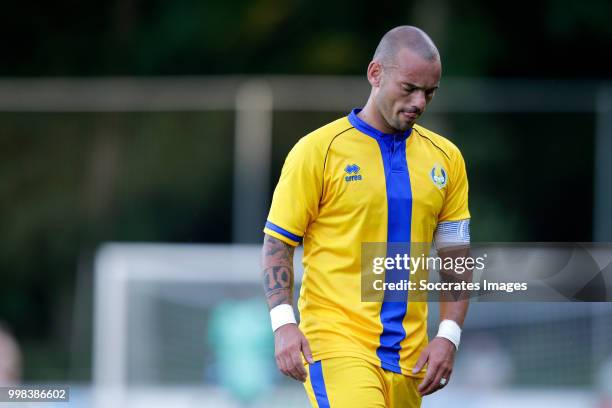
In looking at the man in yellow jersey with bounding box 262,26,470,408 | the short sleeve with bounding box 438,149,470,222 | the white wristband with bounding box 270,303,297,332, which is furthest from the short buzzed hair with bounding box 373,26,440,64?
the white wristband with bounding box 270,303,297,332

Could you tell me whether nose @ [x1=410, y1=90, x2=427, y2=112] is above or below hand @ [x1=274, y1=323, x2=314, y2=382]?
above

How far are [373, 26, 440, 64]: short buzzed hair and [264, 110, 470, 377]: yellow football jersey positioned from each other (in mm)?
295

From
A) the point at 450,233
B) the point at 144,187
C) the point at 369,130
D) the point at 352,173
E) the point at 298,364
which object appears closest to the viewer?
the point at 298,364

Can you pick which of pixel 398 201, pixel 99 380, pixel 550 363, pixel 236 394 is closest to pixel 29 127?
pixel 99 380

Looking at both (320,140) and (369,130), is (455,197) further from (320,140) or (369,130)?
(320,140)

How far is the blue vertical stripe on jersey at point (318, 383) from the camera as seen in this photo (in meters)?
4.55

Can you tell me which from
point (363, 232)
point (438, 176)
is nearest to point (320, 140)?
point (363, 232)

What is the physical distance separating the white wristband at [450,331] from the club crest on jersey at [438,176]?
53 cm

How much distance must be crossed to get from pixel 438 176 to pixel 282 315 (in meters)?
0.83

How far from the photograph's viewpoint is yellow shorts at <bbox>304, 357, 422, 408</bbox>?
14.7 ft

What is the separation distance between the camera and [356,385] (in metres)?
4.49

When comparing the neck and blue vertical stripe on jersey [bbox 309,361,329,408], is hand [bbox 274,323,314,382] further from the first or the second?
the neck

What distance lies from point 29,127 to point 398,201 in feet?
29.1

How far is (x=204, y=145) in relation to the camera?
12766 mm
